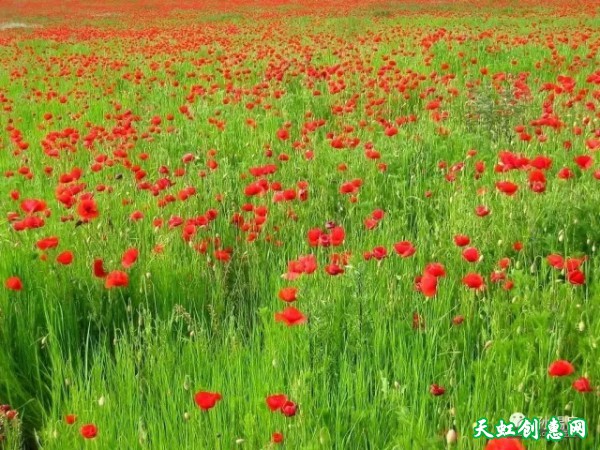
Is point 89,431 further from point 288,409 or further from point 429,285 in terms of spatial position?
point 429,285

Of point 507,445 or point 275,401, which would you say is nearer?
point 507,445

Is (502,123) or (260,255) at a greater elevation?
(502,123)

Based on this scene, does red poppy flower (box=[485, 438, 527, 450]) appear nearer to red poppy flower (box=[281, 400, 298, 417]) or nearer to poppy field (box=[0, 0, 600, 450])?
poppy field (box=[0, 0, 600, 450])

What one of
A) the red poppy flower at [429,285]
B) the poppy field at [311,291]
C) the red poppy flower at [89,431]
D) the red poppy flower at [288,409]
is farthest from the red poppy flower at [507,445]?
the red poppy flower at [89,431]

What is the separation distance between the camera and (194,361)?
2.21m

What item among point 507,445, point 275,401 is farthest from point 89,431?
point 507,445

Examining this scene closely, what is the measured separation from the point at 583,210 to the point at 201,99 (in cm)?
469

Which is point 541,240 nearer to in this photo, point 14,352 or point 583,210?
point 583,210

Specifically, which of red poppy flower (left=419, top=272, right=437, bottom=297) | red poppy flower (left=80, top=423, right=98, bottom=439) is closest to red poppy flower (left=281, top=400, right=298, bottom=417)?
red poppy flower (left=80, top=423, right=98, bottom=439)

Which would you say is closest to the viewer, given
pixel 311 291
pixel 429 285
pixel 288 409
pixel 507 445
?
pixel 507 445

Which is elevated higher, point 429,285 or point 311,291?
Result: point 429,285

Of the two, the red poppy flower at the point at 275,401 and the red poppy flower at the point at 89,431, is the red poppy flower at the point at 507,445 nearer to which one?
the red poppy flower at the point at 275,401

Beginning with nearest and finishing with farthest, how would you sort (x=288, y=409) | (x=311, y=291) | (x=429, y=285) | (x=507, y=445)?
(x=507, y=445) → (x=288, y=409) → (x=429, y=285) → (x=311, y=291)

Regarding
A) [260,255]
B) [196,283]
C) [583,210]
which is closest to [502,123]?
[583,210]
